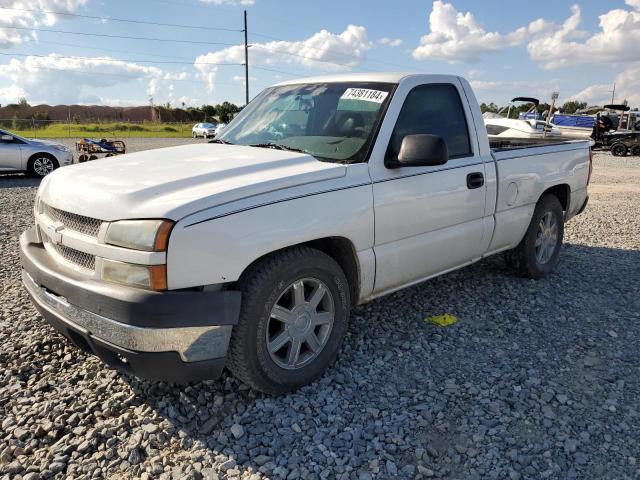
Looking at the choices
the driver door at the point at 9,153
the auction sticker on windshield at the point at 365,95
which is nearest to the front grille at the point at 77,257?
the auction sticker on windshield at the point at 365,95

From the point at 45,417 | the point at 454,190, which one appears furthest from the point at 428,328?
the point at 45,417

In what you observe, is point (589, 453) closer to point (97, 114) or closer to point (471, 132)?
point (471, 132)

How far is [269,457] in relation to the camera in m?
2.59

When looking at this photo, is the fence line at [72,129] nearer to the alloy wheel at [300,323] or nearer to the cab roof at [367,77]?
the cab roof at [367,77]

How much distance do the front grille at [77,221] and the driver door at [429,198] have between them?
64.3 inches

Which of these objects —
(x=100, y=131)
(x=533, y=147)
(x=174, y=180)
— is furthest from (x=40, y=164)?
(x=100, y=131)

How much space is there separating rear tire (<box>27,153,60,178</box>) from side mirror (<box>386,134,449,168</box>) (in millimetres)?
12132

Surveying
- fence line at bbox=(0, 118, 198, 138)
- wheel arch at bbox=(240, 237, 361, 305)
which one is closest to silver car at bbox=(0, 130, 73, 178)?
wheel arch at bbox=(240, 237, 361, 305)

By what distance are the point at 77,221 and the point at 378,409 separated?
197cm

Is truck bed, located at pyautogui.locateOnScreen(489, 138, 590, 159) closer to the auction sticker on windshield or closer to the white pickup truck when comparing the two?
the white pickup truck

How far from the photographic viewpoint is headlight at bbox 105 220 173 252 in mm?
2449

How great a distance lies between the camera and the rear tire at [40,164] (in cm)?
1285

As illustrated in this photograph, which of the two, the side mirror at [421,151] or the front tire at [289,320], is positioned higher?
the side mirror at [421,151]

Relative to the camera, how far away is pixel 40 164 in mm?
12922
